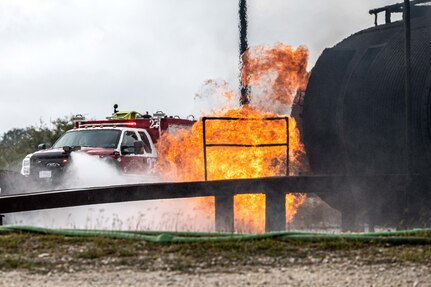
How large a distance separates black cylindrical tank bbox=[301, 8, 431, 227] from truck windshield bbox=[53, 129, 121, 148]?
16.0 ft

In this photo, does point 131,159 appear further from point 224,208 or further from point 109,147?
point 224,208

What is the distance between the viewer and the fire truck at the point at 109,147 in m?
21.7

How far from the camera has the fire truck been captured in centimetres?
2167

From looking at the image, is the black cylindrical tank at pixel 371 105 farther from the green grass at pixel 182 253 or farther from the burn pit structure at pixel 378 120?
the green grass at pixel 182 253

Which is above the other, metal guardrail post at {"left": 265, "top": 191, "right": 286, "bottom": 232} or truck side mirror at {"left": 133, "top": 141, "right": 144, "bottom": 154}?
truck side mirror at {"left": 133, "top": 141, "right": 144, "bottom": 154}

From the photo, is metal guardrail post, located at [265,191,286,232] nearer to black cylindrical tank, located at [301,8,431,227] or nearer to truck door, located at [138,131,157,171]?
black cylindrical tank, located at [301,8,431,227]

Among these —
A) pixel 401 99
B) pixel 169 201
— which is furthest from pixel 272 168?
pixel 401 99

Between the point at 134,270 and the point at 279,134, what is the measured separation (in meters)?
11.8

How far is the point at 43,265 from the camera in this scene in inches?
426

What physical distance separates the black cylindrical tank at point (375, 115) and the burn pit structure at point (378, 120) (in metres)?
0.02

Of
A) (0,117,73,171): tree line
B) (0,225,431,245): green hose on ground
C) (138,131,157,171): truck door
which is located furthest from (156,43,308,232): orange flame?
(0,117,73,171): tree line

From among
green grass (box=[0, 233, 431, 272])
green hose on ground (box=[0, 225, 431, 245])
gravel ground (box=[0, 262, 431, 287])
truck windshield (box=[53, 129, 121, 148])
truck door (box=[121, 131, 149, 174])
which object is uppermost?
truck windshield (box=[53, 129, 121, 148])

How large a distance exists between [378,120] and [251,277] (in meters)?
9.96

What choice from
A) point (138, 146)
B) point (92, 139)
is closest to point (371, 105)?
point (138, 146)
